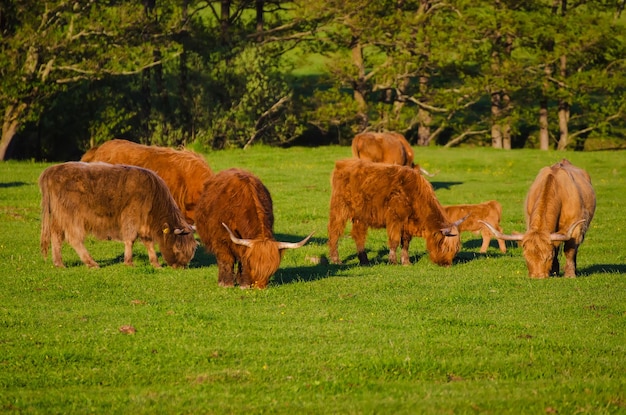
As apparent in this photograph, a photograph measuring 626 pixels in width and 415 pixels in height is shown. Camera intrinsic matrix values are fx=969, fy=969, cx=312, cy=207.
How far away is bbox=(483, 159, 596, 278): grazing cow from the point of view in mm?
16672

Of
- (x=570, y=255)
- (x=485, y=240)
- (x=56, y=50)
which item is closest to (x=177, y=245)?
(x=570, y=255)

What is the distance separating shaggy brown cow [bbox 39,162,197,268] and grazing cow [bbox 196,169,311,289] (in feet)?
5.16

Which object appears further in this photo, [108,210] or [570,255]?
[108,210]

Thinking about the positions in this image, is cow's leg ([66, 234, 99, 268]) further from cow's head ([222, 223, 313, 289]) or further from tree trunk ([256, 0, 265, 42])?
tree trunk ([256, 0, 265, 42])

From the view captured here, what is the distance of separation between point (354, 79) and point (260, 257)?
36.1 m

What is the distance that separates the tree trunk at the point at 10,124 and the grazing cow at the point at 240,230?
2389 centimetres

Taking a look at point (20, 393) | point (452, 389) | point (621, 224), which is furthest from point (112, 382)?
point (621, 224)

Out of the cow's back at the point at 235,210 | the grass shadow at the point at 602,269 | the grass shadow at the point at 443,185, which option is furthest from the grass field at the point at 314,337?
the grass shadow at the point at 443,185

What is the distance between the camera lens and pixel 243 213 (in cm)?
1546

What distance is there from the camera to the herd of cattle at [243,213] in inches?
609

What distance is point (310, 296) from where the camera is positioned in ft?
48.4

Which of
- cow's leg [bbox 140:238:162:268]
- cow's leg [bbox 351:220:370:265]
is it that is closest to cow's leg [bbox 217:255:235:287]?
cow's leg [bbox 140:238:162:268]

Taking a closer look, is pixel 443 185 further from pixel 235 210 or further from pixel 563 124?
pixel 235 210

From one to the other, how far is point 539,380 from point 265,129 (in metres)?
38.7
